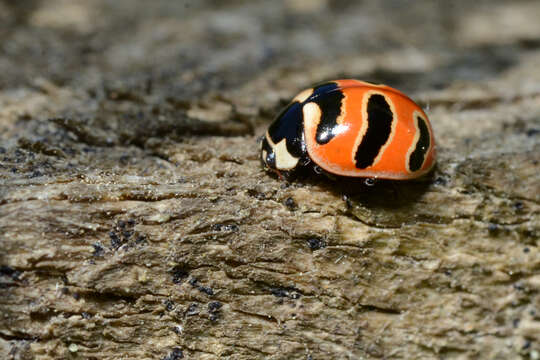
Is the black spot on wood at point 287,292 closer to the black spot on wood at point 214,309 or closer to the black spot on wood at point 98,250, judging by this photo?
the black spot on wood at point 214,309

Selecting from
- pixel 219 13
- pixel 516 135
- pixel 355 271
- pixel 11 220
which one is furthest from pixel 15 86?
pixel 516 135

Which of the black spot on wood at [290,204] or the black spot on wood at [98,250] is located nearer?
the black spot on wood at [98,250]

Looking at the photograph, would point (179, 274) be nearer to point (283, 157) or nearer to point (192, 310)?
point (192, 310)

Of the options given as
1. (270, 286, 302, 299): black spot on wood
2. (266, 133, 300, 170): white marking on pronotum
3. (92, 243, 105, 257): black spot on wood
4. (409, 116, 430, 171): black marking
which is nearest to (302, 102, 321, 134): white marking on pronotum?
(266, 133, 300, 170): white marking on pronotum

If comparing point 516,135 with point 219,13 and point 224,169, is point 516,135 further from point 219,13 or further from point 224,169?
point 219,13

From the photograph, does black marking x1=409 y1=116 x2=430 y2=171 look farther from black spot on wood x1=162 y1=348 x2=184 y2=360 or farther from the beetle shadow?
black spot on wood x1=162 y1=348 x2=184 y2=360

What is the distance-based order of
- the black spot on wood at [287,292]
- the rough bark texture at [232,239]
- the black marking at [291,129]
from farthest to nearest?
the black marking at [291,129], the black spot on wood at [287,292], the rough bark texture at [232,239]

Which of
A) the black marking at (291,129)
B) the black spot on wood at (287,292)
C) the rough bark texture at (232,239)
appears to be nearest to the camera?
the rough bark texture at (232,239)

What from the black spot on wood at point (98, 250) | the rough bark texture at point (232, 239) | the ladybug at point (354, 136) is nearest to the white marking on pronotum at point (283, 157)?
the ladybug at point (354, 136)
